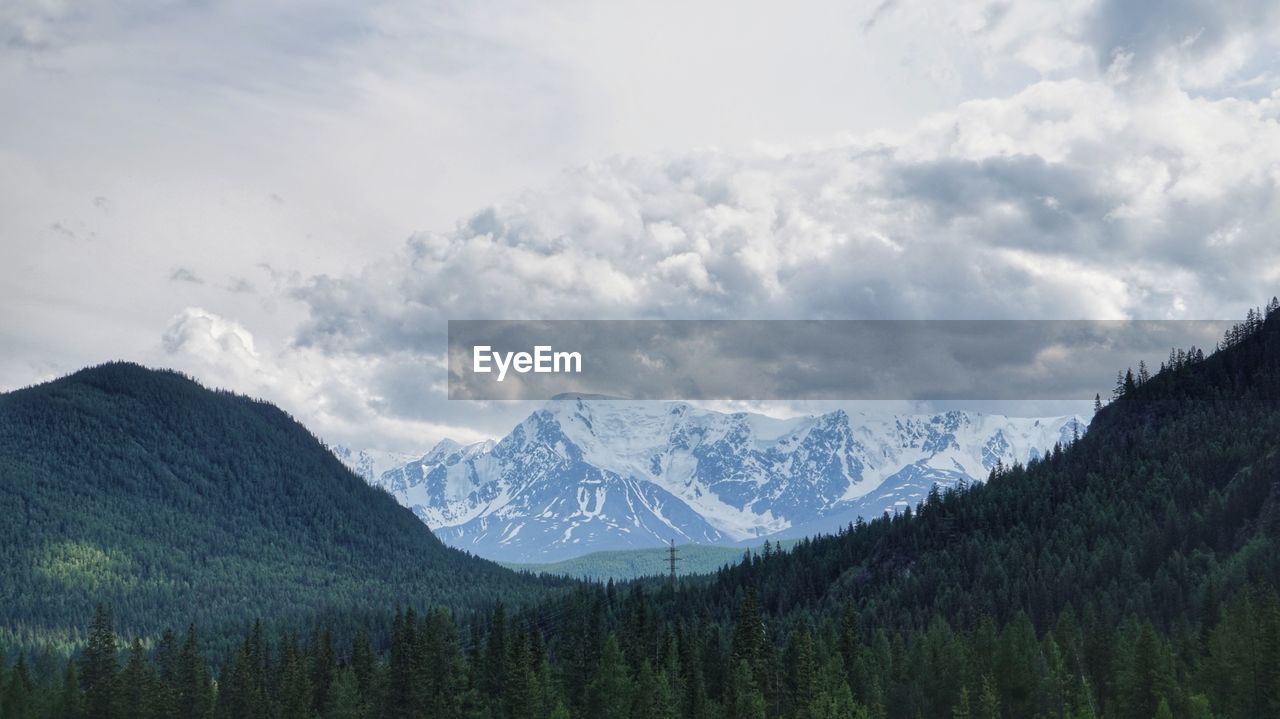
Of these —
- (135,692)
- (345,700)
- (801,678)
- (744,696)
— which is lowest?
(744,696)

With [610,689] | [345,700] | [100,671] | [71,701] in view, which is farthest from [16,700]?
[610,689]

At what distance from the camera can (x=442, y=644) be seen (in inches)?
5955

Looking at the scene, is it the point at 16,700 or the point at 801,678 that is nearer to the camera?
the point at 801,678

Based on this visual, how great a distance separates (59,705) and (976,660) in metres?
98.8

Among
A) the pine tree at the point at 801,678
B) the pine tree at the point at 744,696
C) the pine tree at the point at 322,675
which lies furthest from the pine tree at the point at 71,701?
the pine tree at the point at 801,678

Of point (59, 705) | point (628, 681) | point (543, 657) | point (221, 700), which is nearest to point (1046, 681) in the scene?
point (628, 681)

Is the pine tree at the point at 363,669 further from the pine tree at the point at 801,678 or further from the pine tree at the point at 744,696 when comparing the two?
the pine tree at the point at 801,678

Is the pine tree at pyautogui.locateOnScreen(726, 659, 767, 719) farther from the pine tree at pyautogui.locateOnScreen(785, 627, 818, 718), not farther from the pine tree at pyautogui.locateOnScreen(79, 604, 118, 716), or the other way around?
the pine tree at pyautogui.locateOnScreen(79, 604, 118, 716)

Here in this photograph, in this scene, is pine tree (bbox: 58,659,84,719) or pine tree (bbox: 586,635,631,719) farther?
pine tree (bbox: 58,659,84,719)

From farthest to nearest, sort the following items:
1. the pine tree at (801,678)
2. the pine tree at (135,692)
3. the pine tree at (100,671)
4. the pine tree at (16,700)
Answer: the pine tree at (100,671) < the pine tree at (16,700) < the pine tree at (135,692) < the pine tree at (801,678)

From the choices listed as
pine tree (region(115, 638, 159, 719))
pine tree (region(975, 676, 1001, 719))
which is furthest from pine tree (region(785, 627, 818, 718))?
pine tree (region(115, 638, 159, 719))

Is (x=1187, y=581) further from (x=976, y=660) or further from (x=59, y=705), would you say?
(x=59, y=705)

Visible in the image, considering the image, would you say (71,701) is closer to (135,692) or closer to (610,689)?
(135,692)

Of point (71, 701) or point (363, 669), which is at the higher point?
point (363, 669)
